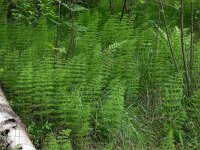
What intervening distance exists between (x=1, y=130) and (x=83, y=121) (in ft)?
2.26

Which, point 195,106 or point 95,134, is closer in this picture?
point 95,134

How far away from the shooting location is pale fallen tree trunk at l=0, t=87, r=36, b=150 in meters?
2.89

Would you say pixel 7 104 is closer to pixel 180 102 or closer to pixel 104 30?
pixel 180 102

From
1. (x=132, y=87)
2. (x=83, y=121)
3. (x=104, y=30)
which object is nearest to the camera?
(x=83, y=121)

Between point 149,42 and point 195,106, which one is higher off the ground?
point 149,42

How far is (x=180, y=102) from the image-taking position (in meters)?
3.70

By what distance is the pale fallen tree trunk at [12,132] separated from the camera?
2.89m

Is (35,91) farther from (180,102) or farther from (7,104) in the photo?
(180,102)

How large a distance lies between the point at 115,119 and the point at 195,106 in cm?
81

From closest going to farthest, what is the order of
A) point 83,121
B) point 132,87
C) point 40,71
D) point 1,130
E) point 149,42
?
point 1,130 → point 83,121 → point 40,71 → point 132,87 → point 149,42

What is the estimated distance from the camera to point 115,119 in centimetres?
344

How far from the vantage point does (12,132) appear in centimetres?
304

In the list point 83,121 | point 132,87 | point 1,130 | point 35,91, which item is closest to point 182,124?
point 132,87

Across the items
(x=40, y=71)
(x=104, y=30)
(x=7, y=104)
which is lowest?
(x=7, y=104)
